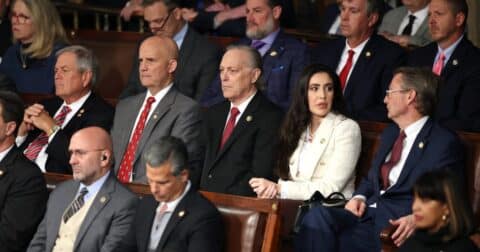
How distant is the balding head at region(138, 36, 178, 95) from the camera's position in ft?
22.2

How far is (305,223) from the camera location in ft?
19.0

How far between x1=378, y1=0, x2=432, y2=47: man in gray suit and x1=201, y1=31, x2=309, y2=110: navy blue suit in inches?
27.0

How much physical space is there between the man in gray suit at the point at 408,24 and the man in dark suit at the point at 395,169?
1.52 meters

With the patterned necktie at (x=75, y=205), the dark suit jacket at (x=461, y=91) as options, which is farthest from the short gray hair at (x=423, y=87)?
the patterned necktie at (x=75, y=205)

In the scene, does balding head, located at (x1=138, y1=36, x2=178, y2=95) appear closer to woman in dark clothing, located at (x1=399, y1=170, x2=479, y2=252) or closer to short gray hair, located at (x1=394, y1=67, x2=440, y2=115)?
short gray hair, located at (x1=394, y1=67, x2=440, y2=115)

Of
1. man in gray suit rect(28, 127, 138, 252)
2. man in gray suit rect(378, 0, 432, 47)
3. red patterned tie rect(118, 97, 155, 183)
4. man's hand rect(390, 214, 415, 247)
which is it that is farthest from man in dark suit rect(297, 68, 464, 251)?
man in gray suit rect(378, 0, 432, 47)

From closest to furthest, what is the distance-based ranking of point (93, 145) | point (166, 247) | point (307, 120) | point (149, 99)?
point (166, 247)
point (93, 145)
point (307, 120)
point (149, 99)

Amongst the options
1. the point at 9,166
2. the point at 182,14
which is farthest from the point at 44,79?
the point at 9,166

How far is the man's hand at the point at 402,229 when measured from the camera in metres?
5.49

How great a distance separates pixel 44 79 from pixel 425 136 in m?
2.74

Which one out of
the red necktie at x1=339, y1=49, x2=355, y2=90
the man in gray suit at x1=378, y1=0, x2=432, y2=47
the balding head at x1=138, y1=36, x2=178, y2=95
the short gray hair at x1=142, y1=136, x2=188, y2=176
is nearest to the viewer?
the short gray hair at x1=142, y1=136, x2=188, y2=176

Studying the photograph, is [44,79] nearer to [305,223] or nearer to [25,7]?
[25,7]

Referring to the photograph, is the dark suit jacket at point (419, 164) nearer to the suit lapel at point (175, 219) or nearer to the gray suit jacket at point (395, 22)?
the suit lapel at point (175, 219)

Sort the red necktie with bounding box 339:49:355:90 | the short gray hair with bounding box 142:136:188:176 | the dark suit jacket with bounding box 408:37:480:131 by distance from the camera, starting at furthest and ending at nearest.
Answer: the red necktie with bounding box 339:49:355:90 < the dark suit jacket with bounding box 408:37:480:131 < the short gray hair with bounding box 142:136:188:176
